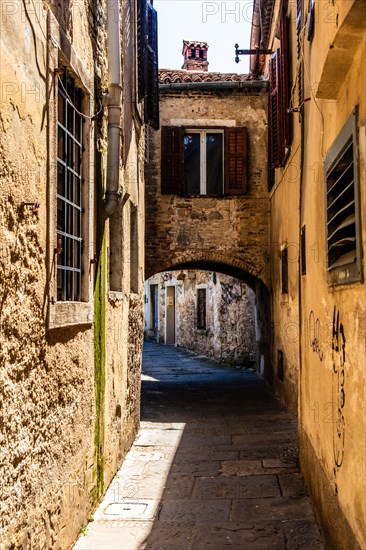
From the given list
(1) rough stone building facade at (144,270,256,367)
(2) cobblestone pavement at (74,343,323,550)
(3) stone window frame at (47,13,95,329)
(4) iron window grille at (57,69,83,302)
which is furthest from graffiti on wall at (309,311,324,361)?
(1) rough stone building facade at (144,270,256,367)

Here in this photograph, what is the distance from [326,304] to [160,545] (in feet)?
7.24

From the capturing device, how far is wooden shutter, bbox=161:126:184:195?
40.3 feet

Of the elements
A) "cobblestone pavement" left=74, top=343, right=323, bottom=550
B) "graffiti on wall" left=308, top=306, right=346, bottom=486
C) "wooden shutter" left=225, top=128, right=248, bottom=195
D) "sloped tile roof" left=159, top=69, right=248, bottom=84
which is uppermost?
"sloped tile roof" left=159, top=69, right=248, bottom=84

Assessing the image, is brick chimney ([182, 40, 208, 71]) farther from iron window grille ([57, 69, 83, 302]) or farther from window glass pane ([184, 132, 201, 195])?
iron window grille ([57, 69, 83, 302])

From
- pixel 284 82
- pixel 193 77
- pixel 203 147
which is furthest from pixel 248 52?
pixel 284 82

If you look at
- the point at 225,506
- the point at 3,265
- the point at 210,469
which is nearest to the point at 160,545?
the point at 225,506

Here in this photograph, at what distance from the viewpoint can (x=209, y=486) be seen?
6.02 m

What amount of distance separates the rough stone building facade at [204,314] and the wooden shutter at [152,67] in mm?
7628

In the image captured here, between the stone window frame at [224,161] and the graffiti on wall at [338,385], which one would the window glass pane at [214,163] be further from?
the graffiti on wall at [338,385]

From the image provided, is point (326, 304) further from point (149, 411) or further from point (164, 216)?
point (164, 216)

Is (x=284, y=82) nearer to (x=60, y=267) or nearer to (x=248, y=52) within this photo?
(x=248, y=52)

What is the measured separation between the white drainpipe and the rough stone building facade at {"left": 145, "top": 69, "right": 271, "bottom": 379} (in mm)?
6395

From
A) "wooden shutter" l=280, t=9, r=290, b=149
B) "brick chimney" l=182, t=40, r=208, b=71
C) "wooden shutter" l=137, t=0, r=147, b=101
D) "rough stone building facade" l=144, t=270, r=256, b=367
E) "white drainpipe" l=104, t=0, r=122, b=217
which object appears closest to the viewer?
"white drainpipe" l=104, t=0, r=122, b=217

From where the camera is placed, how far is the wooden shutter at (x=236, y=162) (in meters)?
12.3
